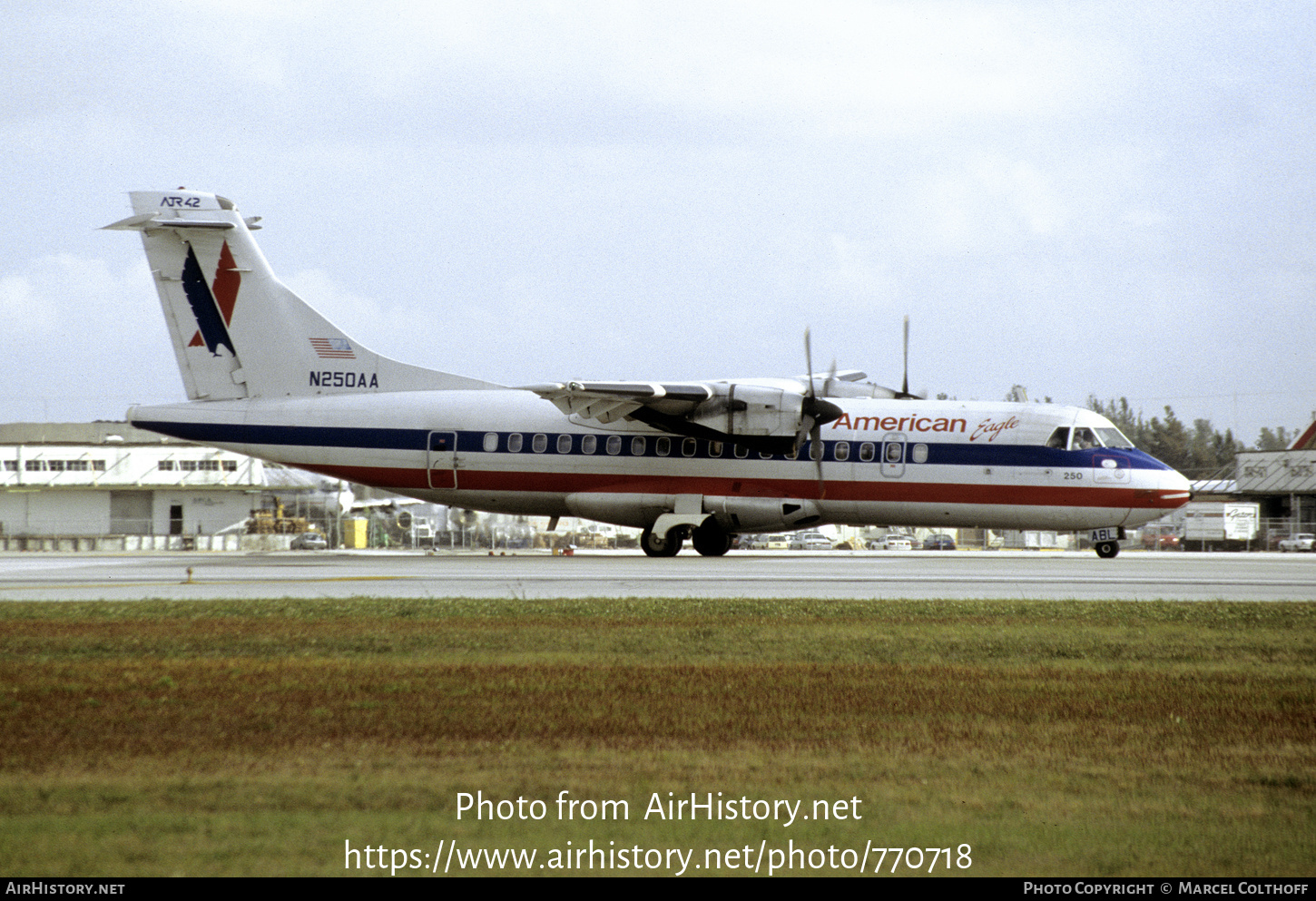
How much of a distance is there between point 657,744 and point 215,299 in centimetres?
2544

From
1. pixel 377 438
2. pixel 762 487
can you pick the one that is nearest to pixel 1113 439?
pixel 762 487

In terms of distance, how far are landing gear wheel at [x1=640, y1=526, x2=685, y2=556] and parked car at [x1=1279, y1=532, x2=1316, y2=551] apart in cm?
3862

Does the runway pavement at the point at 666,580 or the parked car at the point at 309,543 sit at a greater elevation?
the runway pavement at the point at 666,580

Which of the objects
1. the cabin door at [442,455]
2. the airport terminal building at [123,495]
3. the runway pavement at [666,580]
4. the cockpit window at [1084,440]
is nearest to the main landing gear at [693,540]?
the runway pavement at [666,580]

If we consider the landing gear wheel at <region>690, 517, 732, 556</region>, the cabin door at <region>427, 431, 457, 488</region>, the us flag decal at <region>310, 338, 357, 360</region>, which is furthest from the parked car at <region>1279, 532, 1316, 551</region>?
the us flag decal at <region>310, 338, 357, 360</region>

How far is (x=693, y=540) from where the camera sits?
29.2 metres

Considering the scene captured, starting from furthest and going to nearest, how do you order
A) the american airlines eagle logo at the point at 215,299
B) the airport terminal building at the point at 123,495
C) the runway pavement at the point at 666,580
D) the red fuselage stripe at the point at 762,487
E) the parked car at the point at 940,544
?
1. the parked car at the point at 940,544
2. the airport terminal building at the point at 123,495
3. the american airlines eagle logo at the point at 215,299
4. the red fuselage stripe at the point at 762,487
5. the runway pavement at the point at 666,580

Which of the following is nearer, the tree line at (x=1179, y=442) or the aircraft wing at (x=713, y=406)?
the aircraft wing at (x=713, y=406)

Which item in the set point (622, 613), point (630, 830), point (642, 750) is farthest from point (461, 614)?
point (630, 830)

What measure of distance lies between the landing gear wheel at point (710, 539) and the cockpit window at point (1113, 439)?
9398 millimetres

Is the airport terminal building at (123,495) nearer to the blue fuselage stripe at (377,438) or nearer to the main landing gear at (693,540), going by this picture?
the blue fuselage stripe at (377,438)

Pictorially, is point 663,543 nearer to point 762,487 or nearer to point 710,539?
point 710,539

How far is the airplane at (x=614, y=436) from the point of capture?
1048 inches

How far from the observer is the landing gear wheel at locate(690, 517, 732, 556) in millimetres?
28750
